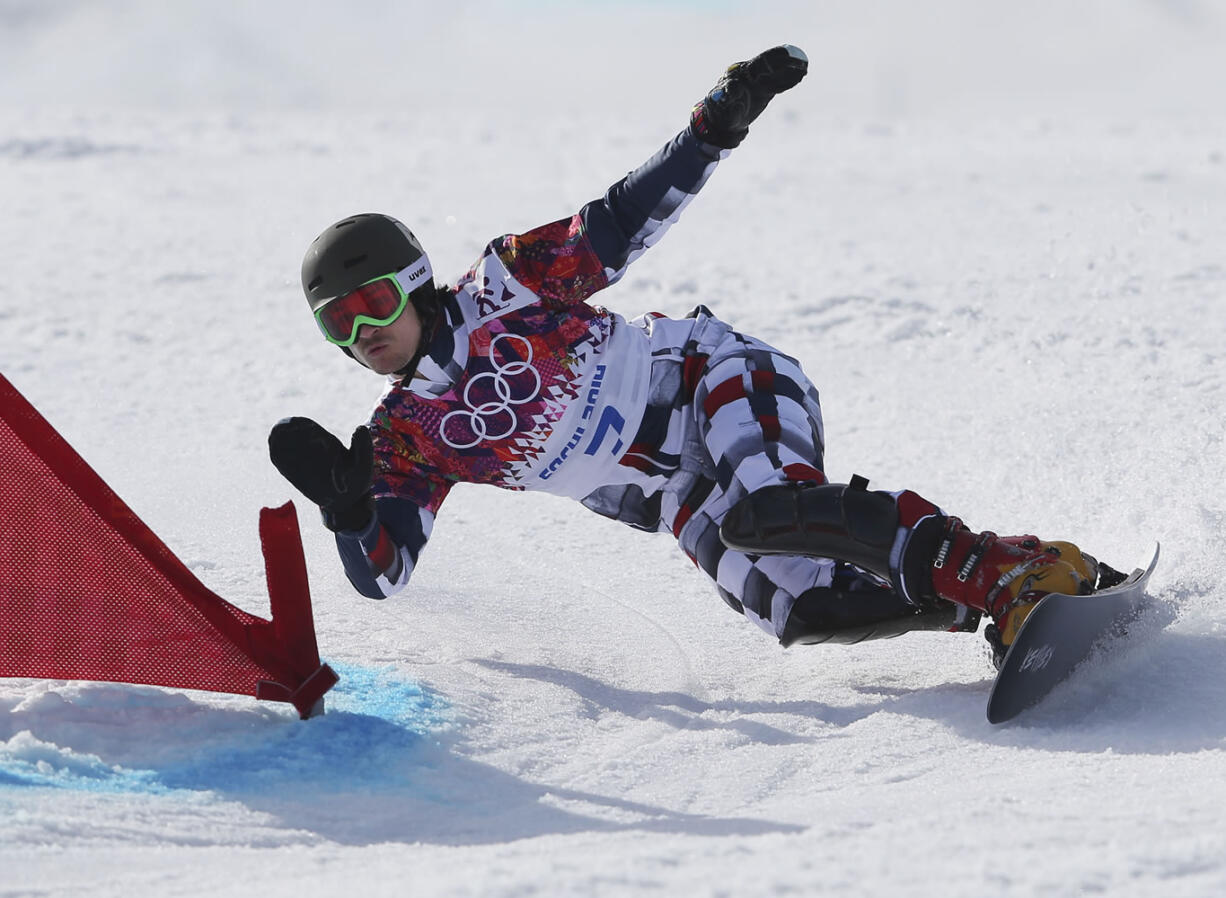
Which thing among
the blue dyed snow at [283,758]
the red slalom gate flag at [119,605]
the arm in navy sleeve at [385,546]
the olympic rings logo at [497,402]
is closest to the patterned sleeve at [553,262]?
the olympic rings logo at [497,402]

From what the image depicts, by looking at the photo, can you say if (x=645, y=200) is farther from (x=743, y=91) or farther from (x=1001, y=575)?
(x=1001, y=575)

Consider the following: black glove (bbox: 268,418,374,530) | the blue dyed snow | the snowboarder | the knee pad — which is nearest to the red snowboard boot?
the snowboarder

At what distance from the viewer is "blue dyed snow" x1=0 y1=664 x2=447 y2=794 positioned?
261 centimetres

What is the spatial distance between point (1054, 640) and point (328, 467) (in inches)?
62.4

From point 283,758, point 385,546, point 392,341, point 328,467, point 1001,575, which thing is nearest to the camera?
point 283,758

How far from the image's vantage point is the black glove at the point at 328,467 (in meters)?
2.83

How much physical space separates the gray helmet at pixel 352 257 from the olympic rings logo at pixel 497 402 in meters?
→ 0.31

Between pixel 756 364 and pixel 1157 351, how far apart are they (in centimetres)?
328

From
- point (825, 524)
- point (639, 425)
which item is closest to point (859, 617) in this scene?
point (825, 524)

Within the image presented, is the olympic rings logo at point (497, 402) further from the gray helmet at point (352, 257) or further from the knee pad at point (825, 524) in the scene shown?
the knee pad at point (825, 524)

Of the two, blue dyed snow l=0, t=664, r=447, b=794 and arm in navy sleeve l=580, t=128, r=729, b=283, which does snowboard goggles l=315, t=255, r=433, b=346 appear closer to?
arm in navy sleeve l=580, t=128, r=729, b=283

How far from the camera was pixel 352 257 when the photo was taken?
10.8 feet

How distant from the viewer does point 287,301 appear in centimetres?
862

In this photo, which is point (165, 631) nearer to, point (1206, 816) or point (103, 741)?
point (103, 741)
